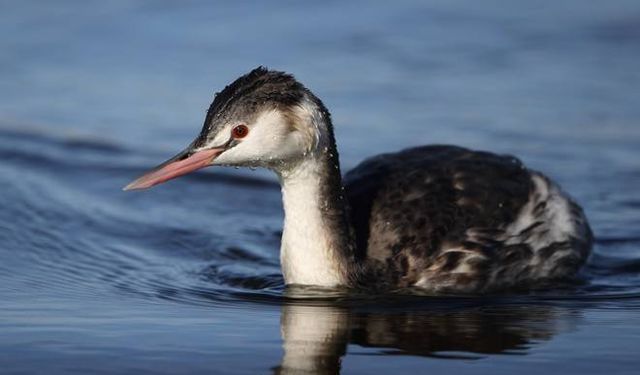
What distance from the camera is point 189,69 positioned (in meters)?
17.6

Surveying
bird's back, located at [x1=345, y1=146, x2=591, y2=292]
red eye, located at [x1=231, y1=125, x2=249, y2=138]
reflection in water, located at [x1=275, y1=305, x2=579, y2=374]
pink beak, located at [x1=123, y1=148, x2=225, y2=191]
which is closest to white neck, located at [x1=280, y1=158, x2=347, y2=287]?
bird's back, located at [x1=345, y1=146, x2=591, y2=292]

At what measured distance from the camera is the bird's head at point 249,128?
1034cm

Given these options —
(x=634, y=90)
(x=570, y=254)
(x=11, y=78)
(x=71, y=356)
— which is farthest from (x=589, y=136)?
(x=71, y=356)

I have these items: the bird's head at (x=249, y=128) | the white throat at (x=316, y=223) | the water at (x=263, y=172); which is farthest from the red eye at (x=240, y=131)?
the water at (x=263, y=172)

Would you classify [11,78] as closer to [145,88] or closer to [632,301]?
[145,88]

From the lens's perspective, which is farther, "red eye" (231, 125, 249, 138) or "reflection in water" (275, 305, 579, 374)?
"red eye" (231, 125, 249, 138)

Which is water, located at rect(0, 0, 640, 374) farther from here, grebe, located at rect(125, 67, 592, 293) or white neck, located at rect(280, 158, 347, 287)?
grebe, located at rect(125, 67, 592, 293)

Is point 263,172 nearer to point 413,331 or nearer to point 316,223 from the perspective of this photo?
point 316,223

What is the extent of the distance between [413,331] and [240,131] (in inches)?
71.0

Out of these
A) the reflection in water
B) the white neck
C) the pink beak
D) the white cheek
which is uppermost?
the white cheek

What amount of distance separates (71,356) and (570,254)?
15.6 feet

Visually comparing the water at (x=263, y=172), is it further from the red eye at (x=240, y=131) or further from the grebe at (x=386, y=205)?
the red eye at (x=240, y=131)

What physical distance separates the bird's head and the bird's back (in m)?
1.13

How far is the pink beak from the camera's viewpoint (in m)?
10.4
